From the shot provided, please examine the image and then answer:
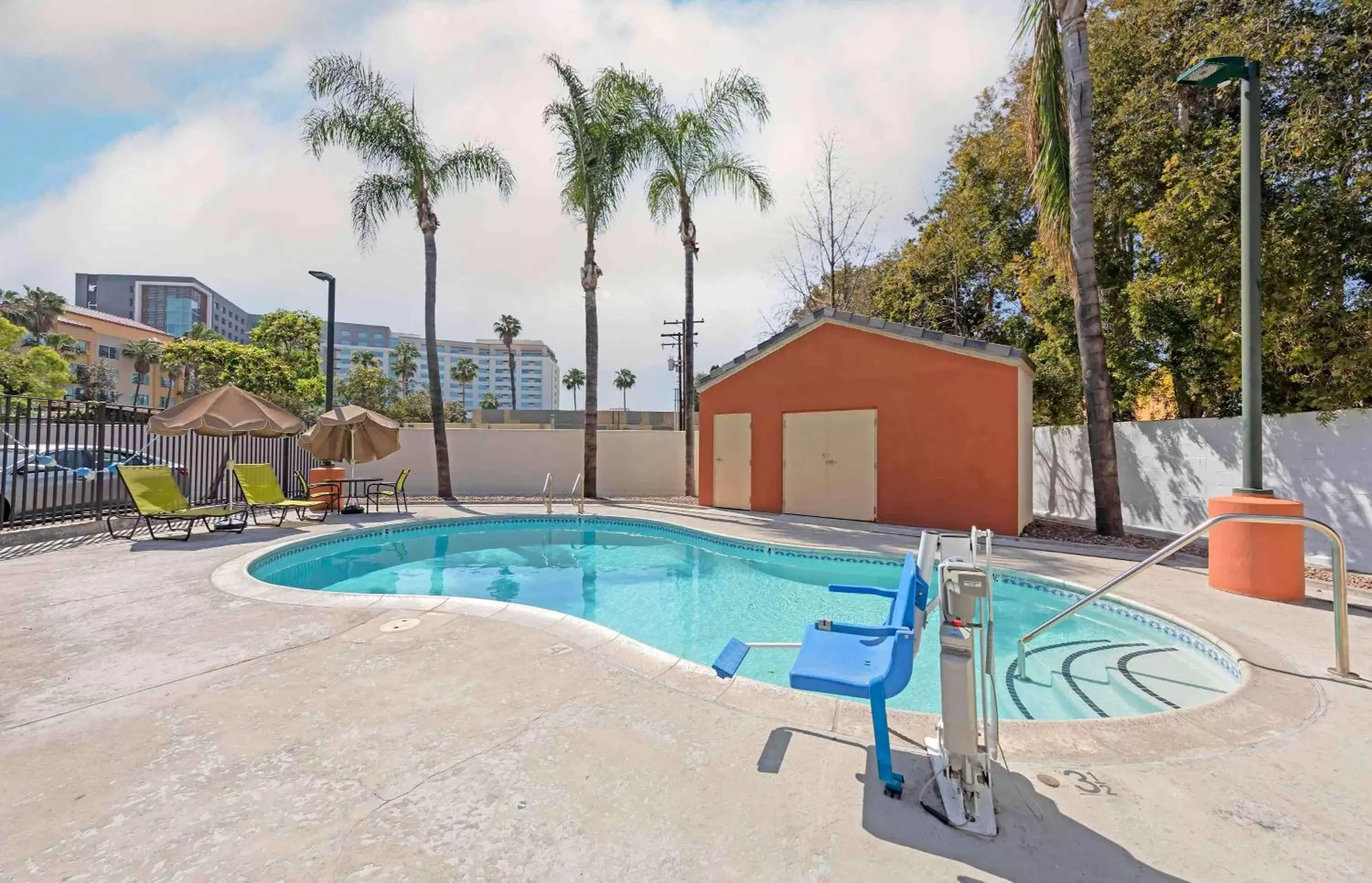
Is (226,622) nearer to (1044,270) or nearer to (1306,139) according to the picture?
(1306,139)

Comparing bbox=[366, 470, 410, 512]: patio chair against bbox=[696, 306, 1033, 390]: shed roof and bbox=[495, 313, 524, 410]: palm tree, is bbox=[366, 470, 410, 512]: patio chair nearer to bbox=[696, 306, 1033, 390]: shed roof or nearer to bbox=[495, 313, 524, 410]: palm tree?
bbox=[696, 306, 1033, 390]: shed roof

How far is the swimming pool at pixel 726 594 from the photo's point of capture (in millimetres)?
4242

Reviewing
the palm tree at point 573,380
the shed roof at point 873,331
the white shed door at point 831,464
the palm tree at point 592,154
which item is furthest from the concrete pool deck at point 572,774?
the palm tree at point 573,380

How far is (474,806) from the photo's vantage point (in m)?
2.17

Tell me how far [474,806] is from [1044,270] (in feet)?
41.9

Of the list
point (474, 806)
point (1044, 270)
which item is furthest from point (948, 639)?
point (1044, 270)

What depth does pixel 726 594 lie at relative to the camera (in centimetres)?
712

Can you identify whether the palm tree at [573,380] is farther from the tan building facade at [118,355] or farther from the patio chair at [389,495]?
the patio chair at [389,495]

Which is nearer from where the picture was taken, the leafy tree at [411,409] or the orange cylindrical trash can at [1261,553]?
the orange cylindrical trash can at [1261,553]

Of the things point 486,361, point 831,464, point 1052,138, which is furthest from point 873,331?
point 486,361

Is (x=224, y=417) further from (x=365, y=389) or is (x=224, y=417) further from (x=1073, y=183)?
(x=365, y=389)

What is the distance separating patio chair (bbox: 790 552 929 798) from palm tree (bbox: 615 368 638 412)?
77191 mm

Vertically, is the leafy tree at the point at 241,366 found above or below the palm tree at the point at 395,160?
below

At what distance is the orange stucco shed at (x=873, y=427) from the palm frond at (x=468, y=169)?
7708mm
